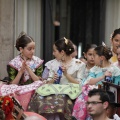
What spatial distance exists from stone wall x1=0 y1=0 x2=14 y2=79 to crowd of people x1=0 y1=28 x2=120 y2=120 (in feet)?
7.53

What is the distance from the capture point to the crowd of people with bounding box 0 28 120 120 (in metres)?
9.39

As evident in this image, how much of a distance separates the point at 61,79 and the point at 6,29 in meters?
2.97

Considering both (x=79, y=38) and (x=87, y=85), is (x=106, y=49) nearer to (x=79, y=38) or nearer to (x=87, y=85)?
(x=87, y=85)

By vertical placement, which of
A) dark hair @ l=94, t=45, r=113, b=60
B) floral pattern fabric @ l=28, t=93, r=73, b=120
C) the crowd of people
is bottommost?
floral pattern fabric @ l=28, t=93, r=73, b=120

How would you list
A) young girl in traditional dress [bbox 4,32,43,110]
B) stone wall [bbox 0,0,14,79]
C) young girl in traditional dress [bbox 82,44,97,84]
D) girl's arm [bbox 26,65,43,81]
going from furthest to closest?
stone wall [bbox 0,0,14,79], young girl in traditional dress [bbox 82,44,97,84], girl's arm [bbox 26,65,43,81], young girl in traditional dress [bbox 4,32,43,110]

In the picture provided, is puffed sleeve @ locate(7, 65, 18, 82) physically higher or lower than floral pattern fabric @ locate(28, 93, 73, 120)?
higher

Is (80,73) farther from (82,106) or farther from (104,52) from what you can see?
(82,106)

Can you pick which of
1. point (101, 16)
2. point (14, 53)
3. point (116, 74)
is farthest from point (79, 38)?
point (116, 74)

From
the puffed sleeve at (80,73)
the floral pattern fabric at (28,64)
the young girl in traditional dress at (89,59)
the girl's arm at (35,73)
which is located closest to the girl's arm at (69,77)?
the puffed sleeve at (80,73)

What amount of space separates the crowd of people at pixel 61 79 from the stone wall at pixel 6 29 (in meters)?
2.29

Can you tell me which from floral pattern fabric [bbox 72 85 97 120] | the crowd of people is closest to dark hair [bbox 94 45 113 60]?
the crowd of people

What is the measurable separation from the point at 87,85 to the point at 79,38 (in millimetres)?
4130

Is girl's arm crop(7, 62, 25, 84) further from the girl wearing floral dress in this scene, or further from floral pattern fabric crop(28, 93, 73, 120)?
the girl wearing floral dress

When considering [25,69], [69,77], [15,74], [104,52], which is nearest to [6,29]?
[15,74]
